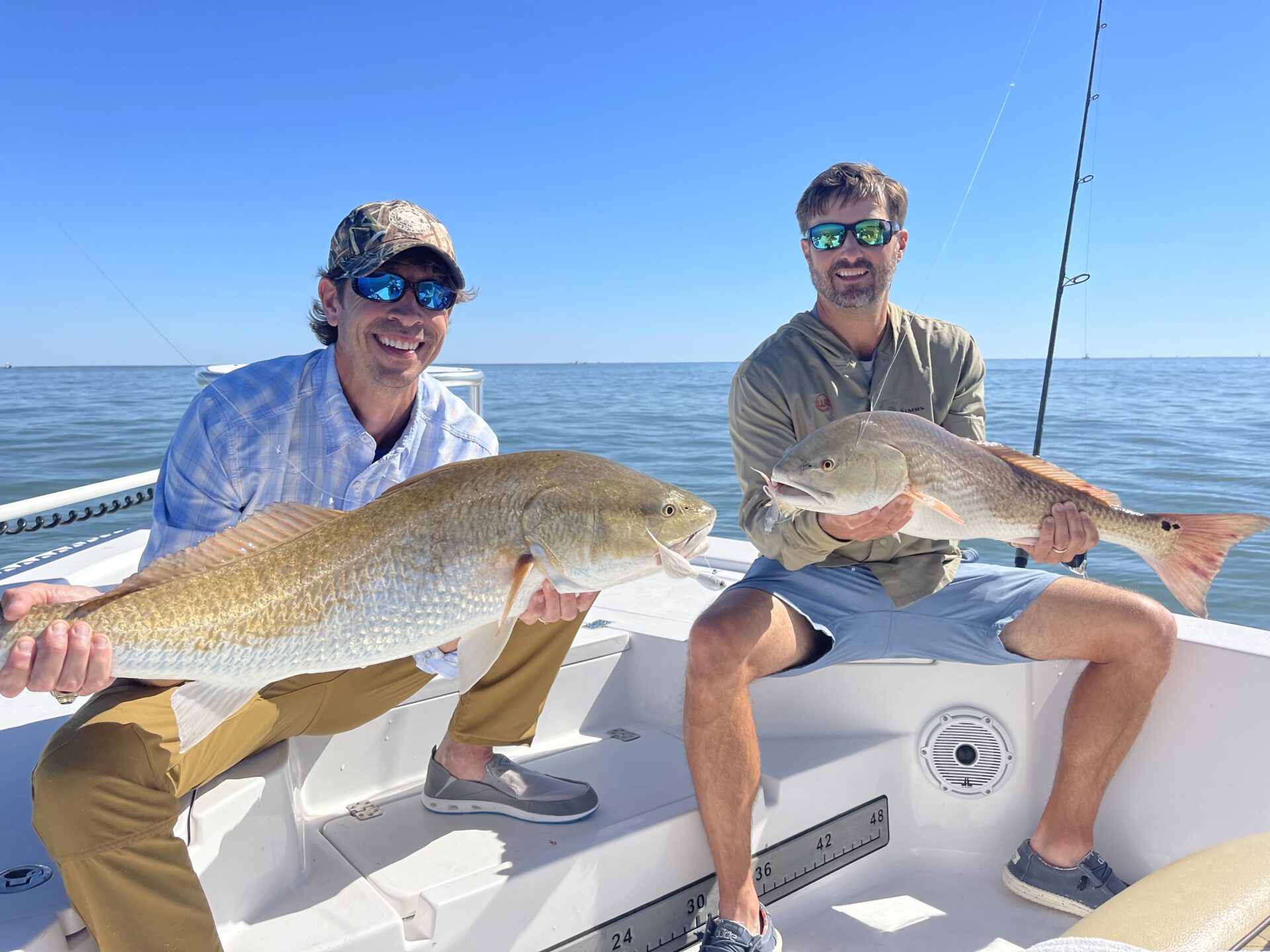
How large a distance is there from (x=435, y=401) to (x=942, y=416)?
1.87 meters

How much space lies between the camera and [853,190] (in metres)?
3.19

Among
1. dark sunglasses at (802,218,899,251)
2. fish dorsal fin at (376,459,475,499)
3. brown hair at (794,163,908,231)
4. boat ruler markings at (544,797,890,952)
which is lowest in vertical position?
boat ruler markings at (544,797,890,952)

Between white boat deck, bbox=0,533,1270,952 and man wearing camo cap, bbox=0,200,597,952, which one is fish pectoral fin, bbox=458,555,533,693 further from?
white boat deck, bbox=0,533,1270,952

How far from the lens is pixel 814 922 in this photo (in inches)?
110

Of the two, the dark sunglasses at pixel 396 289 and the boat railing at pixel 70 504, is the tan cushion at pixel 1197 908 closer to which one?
the dark sunglasses at pixel 396 289

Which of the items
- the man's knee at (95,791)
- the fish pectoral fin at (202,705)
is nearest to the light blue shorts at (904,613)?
the fish pectoral fin at (202,705)

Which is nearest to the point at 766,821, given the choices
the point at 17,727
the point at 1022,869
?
the point at 1022,869

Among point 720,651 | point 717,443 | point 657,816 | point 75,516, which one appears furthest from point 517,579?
point 717,443

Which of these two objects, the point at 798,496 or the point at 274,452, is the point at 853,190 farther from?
the point at 274,452

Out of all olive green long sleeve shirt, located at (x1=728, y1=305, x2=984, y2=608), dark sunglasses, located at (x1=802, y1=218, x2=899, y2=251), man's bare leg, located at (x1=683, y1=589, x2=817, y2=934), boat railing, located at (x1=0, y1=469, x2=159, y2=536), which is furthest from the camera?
boat railing, located at (x1=0, y1=469, x2=159, y2=536)

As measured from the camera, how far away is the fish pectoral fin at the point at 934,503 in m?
2.46

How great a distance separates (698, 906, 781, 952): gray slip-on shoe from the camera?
2.39m

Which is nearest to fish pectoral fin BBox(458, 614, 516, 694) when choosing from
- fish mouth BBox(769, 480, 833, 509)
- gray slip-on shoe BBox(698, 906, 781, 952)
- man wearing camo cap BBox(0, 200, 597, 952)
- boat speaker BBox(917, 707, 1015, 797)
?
man wearing camo cap BBox(0, 200, 597, 952)

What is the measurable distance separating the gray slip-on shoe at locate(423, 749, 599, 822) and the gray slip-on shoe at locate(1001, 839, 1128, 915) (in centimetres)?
141
